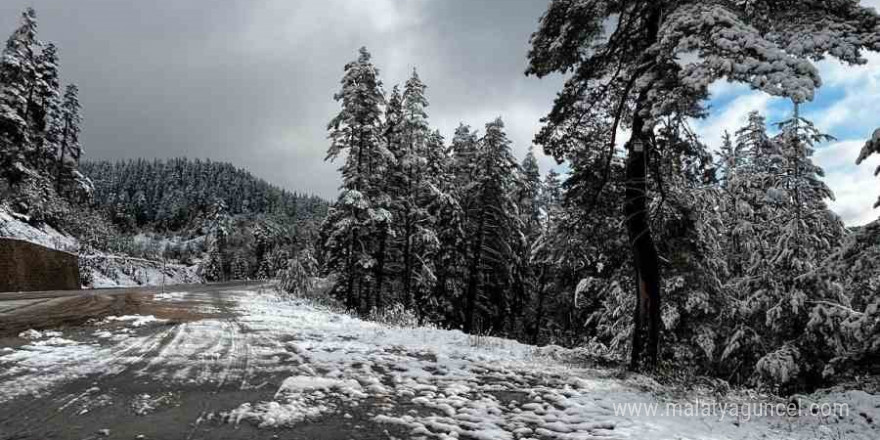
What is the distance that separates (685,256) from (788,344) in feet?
14.3

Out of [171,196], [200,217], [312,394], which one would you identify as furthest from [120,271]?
[171,196]

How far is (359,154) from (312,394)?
18.7 metres

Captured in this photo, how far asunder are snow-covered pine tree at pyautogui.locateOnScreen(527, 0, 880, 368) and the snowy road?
10.9ft

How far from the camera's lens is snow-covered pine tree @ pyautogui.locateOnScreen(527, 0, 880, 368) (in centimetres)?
531

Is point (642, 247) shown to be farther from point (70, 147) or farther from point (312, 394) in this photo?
point (70, 147)

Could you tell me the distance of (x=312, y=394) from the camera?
5.22m

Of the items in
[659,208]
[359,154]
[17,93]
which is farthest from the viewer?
[17,93]

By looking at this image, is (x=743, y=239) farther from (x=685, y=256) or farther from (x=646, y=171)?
(x=646, y=171)

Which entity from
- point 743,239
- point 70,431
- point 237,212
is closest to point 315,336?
point 70,431

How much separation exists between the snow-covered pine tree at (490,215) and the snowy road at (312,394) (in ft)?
61.0

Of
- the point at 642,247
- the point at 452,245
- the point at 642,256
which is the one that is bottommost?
the point at 642,256

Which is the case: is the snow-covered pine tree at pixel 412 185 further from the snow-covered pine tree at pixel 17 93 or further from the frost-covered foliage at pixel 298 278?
the snow-covered pine tree at pixel 17 93

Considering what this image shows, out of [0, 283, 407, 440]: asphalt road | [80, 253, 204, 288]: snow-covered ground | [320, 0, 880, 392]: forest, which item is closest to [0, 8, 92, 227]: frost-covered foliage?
[80, 253, 204, 288]: snow-covered ground

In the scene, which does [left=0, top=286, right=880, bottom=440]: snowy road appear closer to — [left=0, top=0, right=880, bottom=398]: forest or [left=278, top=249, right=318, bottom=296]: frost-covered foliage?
[left=0, top=0, right=880, bottom=398]: forest
